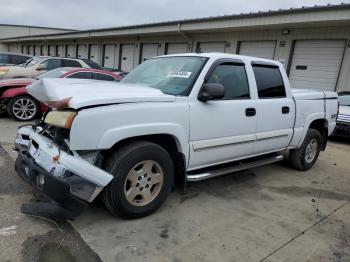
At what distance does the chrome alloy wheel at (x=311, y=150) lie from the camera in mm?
5918

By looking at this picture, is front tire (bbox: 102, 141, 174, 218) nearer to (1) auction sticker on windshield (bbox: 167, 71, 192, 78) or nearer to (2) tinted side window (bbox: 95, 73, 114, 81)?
(1) auction sticker on windshield (bbox: 167, 71, 192, 78)

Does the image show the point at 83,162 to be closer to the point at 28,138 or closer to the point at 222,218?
the point at 28,138

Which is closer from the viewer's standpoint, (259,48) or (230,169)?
(230,169)

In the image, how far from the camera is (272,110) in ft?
15.6

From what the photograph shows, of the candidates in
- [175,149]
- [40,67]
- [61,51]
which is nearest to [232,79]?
[175,149]

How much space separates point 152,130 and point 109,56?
23877 millimetres

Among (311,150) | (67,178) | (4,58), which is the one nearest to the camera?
(67,178)

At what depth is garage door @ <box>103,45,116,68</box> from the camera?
2520cm

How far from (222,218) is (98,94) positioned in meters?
1.96

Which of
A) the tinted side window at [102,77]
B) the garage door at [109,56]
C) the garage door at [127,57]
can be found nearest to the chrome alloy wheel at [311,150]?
the tinted side window at [102,77]

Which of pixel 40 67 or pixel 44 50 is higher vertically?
pixel 44 50

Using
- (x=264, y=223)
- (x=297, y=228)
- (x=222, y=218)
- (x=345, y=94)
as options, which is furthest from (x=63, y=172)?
(x=345, y=94)

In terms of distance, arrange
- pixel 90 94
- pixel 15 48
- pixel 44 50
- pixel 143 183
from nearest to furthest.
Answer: pixel 90 94 → pixel 143 183 → pixel 44 50 → pixel 15 48

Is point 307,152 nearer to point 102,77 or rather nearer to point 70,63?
point 102,77
